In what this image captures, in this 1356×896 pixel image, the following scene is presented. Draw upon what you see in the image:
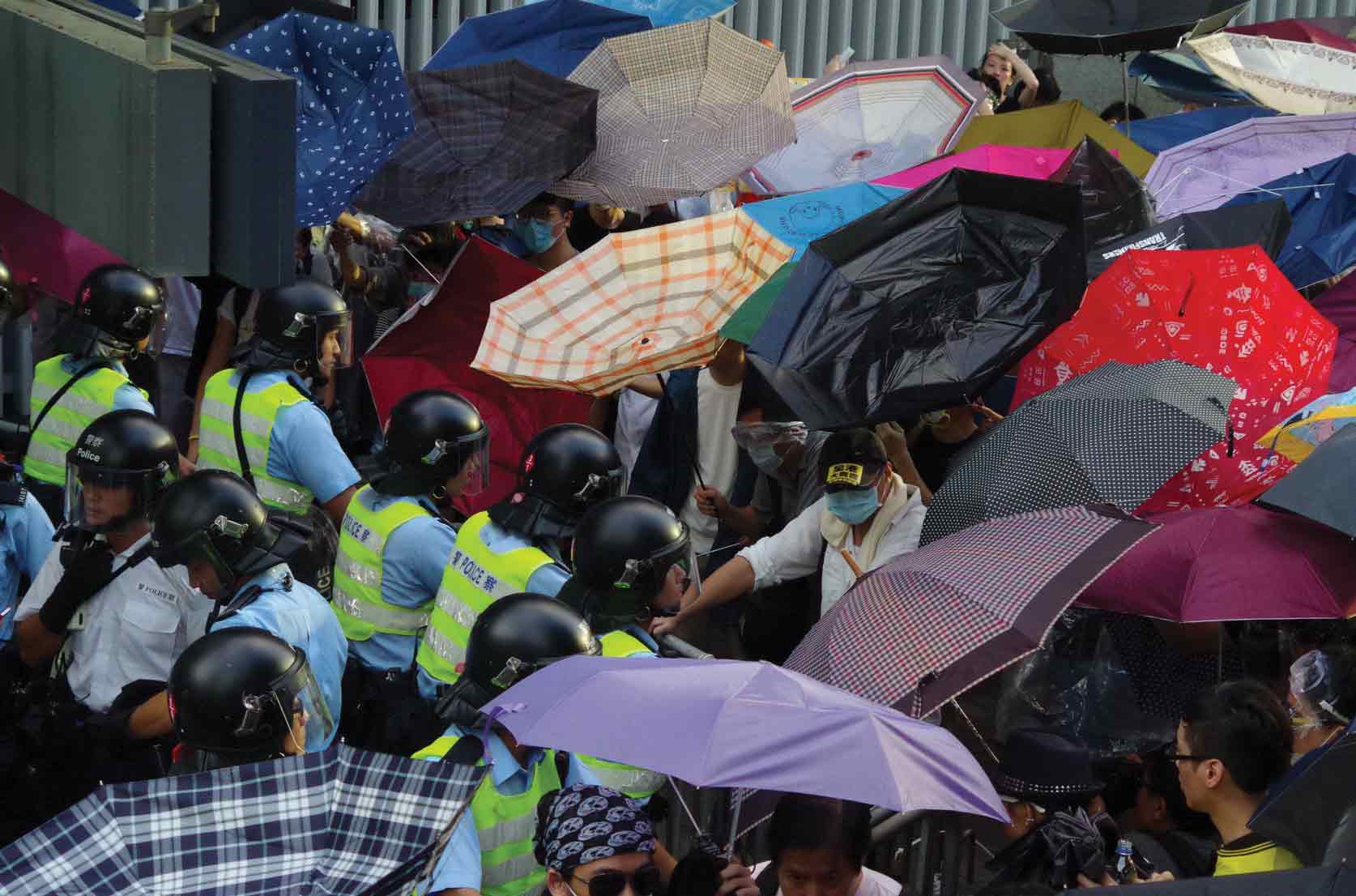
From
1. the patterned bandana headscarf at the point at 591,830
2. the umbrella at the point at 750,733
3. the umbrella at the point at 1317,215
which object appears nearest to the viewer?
the umbrella at the point at 750,733

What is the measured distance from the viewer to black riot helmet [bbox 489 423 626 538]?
243 inches

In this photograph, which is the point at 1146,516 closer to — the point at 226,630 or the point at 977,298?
the point at 977,298

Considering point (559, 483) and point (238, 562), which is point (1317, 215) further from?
point (238, 562)

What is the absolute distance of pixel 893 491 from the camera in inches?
263

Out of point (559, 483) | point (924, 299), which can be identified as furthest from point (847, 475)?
point (559, 483)

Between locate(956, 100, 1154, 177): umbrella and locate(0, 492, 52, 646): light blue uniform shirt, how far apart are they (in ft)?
18.4

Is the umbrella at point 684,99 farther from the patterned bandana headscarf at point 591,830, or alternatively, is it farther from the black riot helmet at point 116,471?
the patterned bandana headscarf at point 591,830

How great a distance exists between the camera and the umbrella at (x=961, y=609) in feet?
16.2

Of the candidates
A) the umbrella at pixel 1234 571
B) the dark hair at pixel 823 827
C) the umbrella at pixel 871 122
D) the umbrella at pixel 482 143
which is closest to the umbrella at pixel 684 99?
the umbrella at pixel 482 143

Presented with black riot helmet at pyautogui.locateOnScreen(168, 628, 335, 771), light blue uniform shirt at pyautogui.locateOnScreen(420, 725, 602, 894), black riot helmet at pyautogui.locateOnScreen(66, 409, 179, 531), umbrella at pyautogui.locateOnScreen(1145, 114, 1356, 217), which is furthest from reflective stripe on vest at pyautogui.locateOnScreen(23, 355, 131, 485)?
umbrella at pyautogui.locateOnScreen(1145, 114, 1356, 217)

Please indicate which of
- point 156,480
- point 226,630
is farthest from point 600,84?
point 226,630

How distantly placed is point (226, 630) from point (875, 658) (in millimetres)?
1738

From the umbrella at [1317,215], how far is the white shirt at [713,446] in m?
2.56

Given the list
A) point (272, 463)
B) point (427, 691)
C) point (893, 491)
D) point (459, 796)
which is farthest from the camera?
point (272, 463)
